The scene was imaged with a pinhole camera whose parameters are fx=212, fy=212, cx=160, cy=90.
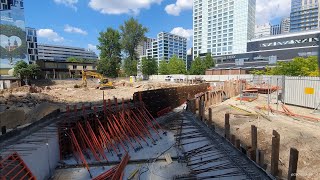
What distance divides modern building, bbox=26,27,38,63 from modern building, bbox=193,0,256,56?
83.3 meters

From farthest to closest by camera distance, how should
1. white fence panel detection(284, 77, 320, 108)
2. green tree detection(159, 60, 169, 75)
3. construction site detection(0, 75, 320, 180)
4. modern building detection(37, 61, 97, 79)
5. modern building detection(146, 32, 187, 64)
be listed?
modern building detection(146, 32, 187, 64)
green tree detection(159, 60, 169, 75)
modern building detection(37, 61, 97, 79)
white fence panel detection(284, 77, 320, 108)
construction site detection(0, 75, 320, 180)

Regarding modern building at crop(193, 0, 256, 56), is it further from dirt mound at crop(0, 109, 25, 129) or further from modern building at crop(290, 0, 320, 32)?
dirt mound at crop(0, 109, 25, 129)

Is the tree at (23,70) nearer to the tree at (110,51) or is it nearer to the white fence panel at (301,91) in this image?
the tree at (110,51)

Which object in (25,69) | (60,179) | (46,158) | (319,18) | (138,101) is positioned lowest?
(60,179)

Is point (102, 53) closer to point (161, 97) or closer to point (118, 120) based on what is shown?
point (161, 97)

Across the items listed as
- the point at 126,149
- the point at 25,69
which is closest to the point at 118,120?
the point at 126,149

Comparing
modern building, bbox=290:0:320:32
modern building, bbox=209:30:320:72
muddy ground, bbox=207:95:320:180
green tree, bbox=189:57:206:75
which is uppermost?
modern building, bbox=290:0:320:32

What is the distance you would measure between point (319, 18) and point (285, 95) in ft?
548

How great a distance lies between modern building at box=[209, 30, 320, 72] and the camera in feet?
226

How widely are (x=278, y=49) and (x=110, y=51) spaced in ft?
195

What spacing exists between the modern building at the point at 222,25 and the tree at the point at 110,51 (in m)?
64.5

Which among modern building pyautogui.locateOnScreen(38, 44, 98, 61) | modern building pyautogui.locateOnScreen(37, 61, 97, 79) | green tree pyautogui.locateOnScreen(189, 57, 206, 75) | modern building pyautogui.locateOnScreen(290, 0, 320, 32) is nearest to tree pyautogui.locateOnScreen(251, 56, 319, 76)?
green tree pyautogui.locateOnScreen(189, 57, 206, 75)

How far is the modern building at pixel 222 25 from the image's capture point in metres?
105

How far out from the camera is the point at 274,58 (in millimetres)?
62406
